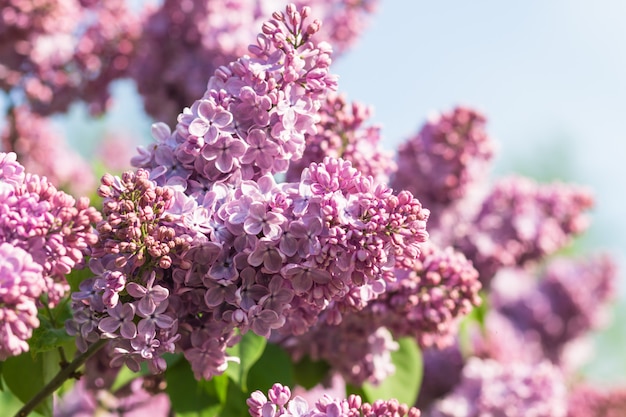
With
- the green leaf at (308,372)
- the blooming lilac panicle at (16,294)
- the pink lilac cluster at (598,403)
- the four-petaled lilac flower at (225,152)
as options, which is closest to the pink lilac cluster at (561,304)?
the pink lilac cluster at (598,403)

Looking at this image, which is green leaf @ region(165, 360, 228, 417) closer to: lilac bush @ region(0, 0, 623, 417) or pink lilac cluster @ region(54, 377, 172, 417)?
lilac bush @ region(0, 0, 623, 417)

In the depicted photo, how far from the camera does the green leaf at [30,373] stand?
160 cm

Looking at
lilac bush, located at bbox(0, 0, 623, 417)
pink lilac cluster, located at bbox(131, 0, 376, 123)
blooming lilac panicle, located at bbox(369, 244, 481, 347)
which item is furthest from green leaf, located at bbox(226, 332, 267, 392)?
pink lilac cluster, located at bbox(131, 0, 376, 123)

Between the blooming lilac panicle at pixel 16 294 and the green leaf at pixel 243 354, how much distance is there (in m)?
0.64

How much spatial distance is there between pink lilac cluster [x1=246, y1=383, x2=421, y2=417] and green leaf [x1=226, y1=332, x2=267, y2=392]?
0.49 metres

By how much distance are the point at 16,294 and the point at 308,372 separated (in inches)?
43.0

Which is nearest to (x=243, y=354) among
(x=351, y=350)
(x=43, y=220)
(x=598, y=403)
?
(x=351, y=350)

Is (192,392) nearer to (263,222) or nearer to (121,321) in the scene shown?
(121,321)

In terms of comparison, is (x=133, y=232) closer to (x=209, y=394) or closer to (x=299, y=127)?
(x=299, y=127)

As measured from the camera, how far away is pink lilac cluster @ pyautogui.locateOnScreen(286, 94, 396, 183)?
65.7 inches

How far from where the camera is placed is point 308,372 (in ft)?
6.84

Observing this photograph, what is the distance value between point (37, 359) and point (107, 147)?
3855 millimetres

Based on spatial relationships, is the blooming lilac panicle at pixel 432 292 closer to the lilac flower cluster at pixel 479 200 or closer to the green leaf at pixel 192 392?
the green leaf at pixel 192 392

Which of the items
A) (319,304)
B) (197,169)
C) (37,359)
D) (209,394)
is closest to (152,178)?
(197,169)
